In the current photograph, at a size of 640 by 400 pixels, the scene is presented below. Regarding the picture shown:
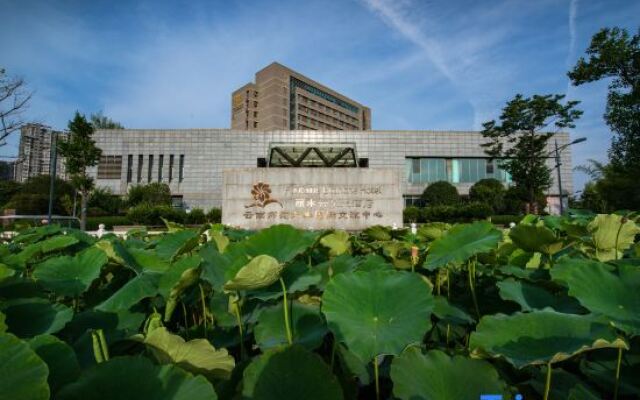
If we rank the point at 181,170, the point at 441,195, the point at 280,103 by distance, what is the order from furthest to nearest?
the point at 280,103 → the point at 181,170 → the point at 441,195

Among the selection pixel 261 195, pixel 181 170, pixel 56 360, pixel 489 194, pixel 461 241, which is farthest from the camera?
pixel 181 170

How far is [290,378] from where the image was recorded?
0.51 m

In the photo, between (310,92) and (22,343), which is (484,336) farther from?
(310,92)

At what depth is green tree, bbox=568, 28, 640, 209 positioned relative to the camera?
1709 cm

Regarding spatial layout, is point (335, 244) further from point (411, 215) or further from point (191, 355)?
point (411, 215)

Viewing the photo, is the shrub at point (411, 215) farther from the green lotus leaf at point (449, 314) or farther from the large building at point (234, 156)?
the green lotus leaf at point (449, 314)

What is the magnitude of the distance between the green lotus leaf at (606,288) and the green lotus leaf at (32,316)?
3.18ft

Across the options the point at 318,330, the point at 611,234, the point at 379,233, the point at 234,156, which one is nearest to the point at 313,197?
the point at 379,233

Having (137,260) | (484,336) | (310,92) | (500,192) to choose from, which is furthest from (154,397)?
(310,92)

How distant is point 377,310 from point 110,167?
5079 cm

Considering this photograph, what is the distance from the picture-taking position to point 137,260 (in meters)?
1.15

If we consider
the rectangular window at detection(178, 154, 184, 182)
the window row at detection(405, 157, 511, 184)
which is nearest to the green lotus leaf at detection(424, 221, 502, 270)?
the window row at detection(405, 157, 511, 184)

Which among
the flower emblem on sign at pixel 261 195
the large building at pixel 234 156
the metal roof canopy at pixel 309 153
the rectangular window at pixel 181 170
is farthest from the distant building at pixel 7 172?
the flower emblem on sign at pixel 261 195

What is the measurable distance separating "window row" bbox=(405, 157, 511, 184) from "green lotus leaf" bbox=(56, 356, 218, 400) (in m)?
45.5
